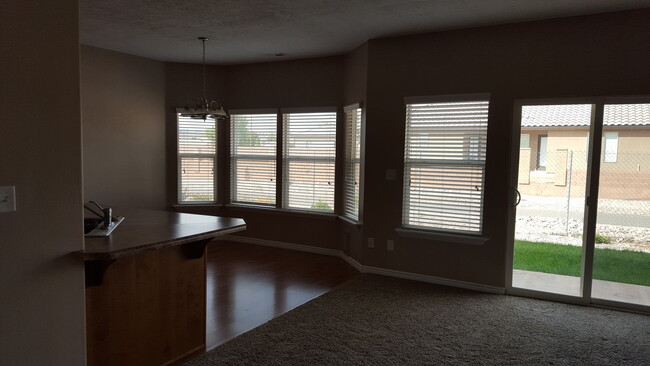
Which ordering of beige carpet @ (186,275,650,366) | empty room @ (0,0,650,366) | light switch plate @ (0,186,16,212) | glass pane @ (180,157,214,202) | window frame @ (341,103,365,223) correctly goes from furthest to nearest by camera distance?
1. glass pane @ (180,157,214,202)
2. window frame @ (341,103,365,223)
3. beige carpet @ (186,275,650,366)
4. empty room @ (0,0,650,366)
5. light switch plate @ (0,186,16,212)

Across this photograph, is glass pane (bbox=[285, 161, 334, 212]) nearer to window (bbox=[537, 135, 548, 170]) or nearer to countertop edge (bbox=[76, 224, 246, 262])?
window (bbox=[537, 135, 548, 170])

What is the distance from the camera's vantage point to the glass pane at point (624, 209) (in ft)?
12.5

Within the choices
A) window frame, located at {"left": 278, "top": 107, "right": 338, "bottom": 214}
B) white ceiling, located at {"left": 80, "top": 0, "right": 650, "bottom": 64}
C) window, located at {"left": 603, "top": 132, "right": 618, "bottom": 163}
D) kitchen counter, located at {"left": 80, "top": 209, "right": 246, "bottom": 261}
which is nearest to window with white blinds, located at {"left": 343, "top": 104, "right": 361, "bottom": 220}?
window frame, located at {"left": 278, "top": 107, "right": 338, "bottom": 214}

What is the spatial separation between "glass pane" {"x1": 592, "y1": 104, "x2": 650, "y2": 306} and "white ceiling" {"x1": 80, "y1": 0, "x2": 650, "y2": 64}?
1.03 metres

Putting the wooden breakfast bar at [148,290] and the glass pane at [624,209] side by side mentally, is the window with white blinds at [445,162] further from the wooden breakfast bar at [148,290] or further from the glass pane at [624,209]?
the wooden breakfast bar at [148,290]

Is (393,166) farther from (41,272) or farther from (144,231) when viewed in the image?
(41,272)

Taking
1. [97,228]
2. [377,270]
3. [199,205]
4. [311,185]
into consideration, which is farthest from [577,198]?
[199,205]

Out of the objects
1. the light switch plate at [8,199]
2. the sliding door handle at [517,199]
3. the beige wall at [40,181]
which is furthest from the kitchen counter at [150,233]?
the sliding door handle at [517,199]

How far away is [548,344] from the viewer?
3133mm

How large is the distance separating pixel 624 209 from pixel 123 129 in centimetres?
577

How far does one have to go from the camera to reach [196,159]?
21.0 feet

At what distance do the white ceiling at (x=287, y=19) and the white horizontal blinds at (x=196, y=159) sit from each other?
1.34 m

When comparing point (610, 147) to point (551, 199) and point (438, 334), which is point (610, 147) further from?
point (438, 334)

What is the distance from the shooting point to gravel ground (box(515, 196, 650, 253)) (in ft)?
12.6
